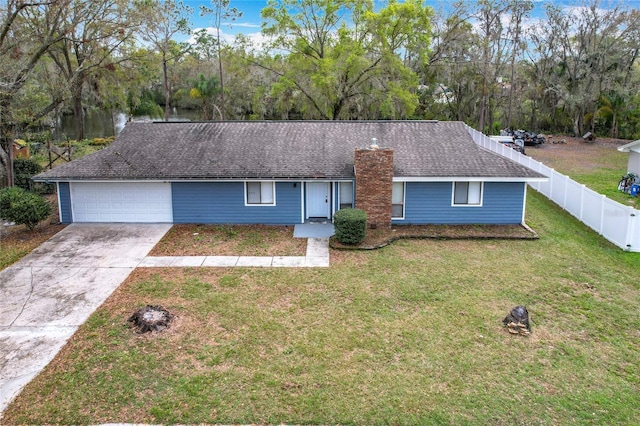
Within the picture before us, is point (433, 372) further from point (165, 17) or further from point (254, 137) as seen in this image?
point (165, 17)

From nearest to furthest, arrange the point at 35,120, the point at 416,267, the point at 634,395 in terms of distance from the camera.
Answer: the point at 634,395, the point at 416,267, the point at 35,120

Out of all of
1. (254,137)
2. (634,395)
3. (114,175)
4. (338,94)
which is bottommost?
(634,395)

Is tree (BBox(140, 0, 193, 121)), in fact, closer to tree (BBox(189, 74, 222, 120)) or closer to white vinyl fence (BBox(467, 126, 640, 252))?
tree (BBox(189, 74, 222, 120))

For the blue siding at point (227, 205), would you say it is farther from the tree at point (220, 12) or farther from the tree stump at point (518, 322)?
the tree at point (220, 12)

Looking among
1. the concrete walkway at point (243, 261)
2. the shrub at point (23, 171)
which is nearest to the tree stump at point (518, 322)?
the concrete walkway at point (243, 261)

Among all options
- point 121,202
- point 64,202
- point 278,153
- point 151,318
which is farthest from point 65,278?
point 278,153

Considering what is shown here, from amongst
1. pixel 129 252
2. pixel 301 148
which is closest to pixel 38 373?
pixel 129 252
